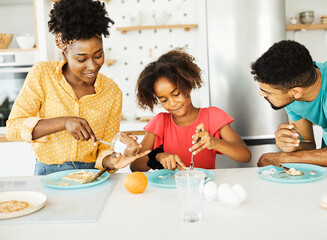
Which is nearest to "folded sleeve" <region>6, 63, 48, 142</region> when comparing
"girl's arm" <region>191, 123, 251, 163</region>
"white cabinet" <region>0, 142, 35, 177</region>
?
"girl's arm" <region>191, 123, 251, 163</region>

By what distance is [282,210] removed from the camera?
3.24 feet

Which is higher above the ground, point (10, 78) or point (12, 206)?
point (10, 78)

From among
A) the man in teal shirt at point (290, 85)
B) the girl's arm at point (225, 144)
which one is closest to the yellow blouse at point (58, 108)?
the girl's arm at point (225, 144)

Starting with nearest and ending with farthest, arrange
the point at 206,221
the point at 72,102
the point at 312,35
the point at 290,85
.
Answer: the point at 206,221 → the point at 290,85 → the point at 72,102 → the point at 312,35

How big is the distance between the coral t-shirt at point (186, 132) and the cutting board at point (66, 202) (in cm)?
56

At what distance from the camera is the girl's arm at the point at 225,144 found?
4.76 ft

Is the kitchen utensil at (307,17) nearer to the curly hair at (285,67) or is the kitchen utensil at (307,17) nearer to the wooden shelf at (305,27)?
the wooden shelf at (305,27)

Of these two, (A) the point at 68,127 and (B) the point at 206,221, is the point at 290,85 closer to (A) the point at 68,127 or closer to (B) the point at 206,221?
(B) the point at 206,221

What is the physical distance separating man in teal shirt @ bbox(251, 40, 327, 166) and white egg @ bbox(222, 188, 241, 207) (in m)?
0.51

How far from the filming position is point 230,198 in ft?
3.32

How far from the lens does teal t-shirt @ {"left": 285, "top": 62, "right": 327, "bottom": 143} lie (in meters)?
1.65

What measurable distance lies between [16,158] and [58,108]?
1632 mm

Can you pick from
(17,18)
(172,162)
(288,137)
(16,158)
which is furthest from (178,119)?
(17,18)

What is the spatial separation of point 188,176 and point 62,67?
1.04m
